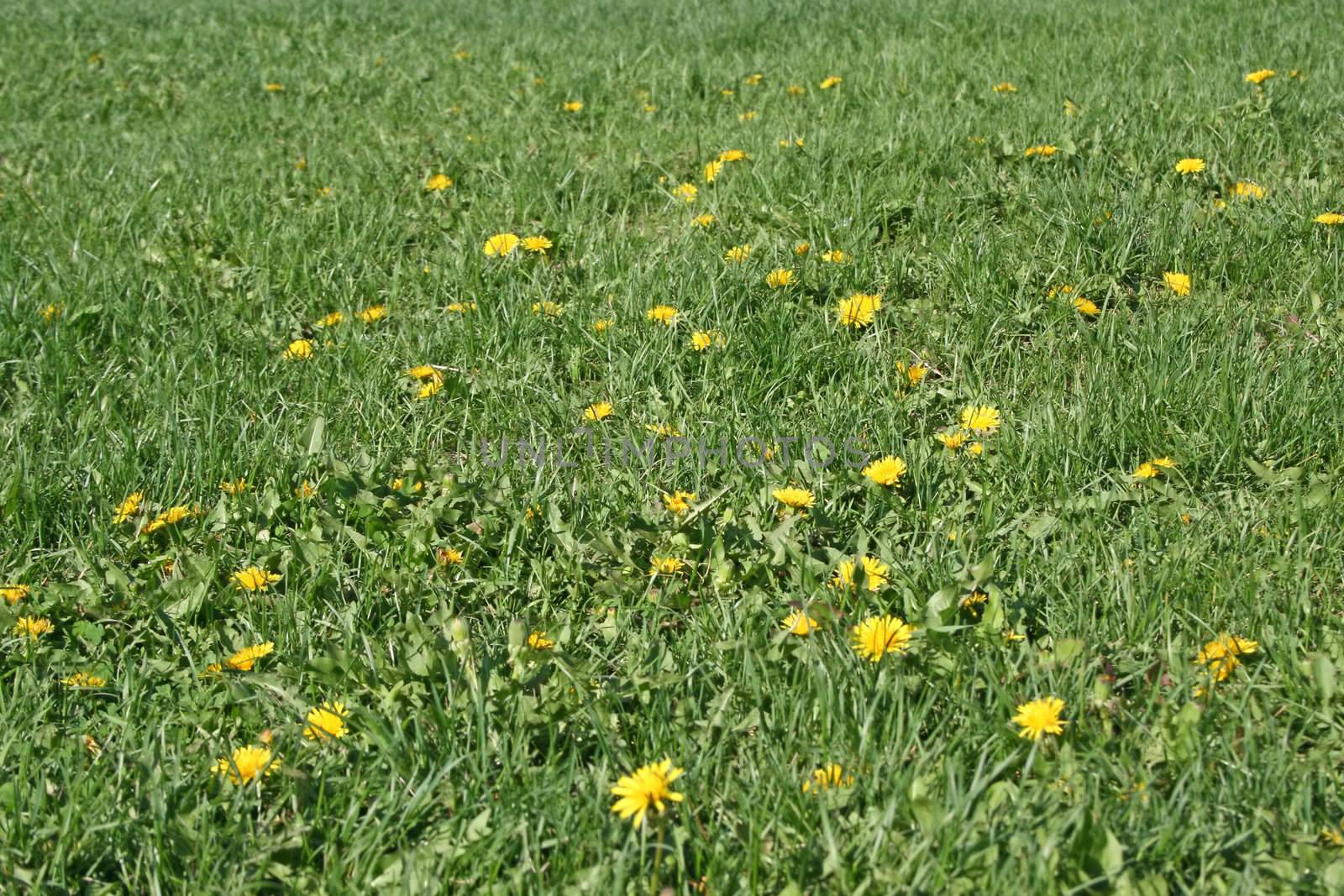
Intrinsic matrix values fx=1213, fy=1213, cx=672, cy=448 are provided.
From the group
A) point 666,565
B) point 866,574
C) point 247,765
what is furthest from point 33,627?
point 866,574

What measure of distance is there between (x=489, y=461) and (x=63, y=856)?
47.5 inches

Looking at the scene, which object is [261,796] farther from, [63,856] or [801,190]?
[801,190]

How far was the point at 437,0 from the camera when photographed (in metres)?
8.86

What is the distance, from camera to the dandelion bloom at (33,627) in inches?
82.5

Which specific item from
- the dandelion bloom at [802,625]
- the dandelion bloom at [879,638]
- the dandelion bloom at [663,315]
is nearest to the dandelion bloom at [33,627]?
the dandelion bloom at [802,625]

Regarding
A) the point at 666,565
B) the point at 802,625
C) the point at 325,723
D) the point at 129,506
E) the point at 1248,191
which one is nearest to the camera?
the point at 325,723

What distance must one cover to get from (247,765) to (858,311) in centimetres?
184

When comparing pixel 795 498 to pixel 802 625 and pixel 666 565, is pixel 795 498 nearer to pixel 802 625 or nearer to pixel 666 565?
pixel 666 565

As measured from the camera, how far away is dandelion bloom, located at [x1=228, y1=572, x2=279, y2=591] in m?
2.21

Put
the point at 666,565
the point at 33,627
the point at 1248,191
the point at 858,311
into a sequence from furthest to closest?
the point at 1248,191 < the point at 858,311 < the point at 666,565 < the point at 33,627

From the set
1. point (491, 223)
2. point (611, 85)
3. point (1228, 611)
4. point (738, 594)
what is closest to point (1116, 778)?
point (1228, 611)

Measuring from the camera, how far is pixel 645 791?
1.61 metres

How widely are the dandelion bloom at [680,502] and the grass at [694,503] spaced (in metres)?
0.05

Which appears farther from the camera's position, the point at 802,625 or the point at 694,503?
the point at 694,503
